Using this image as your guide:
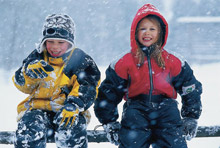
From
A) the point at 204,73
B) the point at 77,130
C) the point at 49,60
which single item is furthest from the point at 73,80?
the point at 204,73

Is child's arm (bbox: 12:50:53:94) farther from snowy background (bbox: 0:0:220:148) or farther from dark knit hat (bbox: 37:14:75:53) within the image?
snowy background (bbox: 0:0:220:148)

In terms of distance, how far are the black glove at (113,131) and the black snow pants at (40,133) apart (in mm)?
224

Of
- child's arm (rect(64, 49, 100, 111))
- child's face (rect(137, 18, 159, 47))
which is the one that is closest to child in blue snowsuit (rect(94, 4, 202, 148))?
child's face (rect(137, 18, 159, 47))

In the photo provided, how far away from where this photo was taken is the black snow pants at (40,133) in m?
1.69

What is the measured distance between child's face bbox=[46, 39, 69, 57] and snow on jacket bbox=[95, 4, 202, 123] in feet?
1.28

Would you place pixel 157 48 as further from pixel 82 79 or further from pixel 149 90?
pixel 82 79

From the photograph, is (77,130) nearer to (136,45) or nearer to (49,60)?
(49,60)

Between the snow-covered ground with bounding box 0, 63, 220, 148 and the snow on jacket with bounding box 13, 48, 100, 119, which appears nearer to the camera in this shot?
the snow on jacket with bounding box 13, 48, 100, 119

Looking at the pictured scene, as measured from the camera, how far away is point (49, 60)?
2.07 m

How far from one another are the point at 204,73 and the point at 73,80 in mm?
8513

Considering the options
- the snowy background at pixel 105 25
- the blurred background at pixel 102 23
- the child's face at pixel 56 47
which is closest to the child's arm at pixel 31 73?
the child's face at pixel 56 47

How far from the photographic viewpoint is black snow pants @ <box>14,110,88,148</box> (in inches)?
66.5

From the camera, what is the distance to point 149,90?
198cm

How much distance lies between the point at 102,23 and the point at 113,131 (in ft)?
51.7
